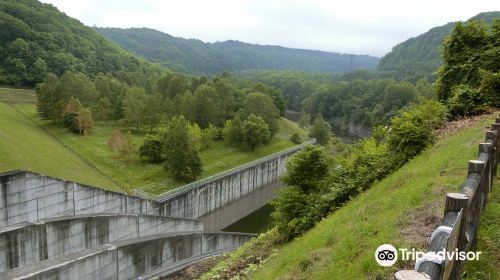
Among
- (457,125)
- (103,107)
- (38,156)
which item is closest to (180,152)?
(38,156)

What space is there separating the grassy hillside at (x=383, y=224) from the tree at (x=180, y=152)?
2334 centimetres

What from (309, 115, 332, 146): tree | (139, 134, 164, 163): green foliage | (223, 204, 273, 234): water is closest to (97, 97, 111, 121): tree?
(139, 134, 164, 163): green foliage

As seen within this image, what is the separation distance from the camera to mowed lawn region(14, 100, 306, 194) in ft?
123

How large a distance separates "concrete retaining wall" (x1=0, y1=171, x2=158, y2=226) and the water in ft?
61.2

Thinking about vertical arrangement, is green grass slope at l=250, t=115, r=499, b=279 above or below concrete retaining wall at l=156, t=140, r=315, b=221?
above

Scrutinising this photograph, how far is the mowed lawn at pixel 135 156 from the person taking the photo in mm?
37531

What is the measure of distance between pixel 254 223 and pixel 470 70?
90.2 feet

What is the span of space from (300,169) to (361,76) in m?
184

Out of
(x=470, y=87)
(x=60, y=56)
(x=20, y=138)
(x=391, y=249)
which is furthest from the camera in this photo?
(x=60, y=56)

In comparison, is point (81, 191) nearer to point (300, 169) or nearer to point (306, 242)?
point (300, 169)

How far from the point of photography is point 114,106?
60031 millimetres

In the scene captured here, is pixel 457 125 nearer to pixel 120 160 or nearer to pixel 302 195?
pixel 302 195

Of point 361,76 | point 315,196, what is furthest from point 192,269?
point 361,76

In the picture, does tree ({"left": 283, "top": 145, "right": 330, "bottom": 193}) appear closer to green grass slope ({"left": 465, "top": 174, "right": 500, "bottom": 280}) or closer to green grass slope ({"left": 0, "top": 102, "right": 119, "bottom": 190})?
green grass slope ({"left": 465, "top": 174, "right": 500, "bottom": 280})
